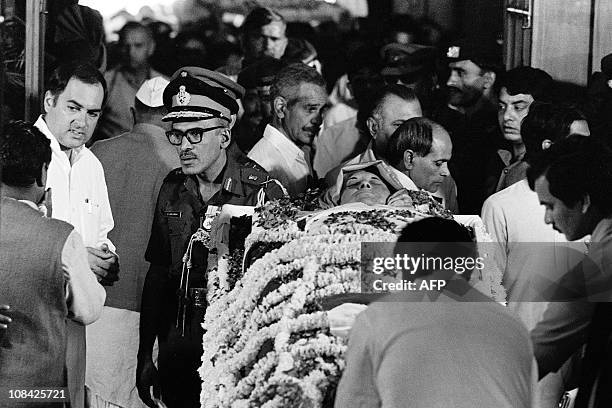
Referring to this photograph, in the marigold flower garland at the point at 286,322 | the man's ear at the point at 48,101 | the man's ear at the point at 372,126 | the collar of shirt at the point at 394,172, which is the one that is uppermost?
the man's ear at the point at 48,101

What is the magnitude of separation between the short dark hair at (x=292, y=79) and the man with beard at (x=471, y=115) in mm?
480

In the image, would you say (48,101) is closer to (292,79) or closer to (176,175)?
(176,175)

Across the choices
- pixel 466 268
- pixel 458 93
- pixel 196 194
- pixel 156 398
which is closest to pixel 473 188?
pixel 458 93

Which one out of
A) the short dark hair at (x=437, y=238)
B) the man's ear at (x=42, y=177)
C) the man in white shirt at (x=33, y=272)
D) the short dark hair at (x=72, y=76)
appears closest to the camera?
the short dark hair at (x=437, y=238)

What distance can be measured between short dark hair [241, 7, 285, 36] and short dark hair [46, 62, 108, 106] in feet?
1.90

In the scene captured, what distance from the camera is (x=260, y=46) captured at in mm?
4363

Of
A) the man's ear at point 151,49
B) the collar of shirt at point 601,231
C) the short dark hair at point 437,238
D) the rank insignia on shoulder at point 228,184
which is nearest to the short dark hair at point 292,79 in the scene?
the rank insignia on shoulder at point 228,184

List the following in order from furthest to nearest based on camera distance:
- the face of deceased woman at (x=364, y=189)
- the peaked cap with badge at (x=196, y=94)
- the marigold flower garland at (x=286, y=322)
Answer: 1. the peaked cap with badge at (x=196, y=94)
2. the face of deceased woman at (x=364, y=189)
3. the marigold flower garland at (x=286, y=322)

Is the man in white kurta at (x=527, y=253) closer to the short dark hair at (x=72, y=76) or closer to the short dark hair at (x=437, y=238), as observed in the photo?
the short dark hair at (x=437, y=238)

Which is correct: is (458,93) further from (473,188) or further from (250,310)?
(250,310)

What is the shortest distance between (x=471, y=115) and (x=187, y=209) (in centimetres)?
114

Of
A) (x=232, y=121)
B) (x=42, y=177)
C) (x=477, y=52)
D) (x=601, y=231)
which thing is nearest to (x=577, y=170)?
(x=601, y=231)

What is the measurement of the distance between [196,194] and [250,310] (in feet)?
2.73

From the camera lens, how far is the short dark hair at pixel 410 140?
4203 mm
